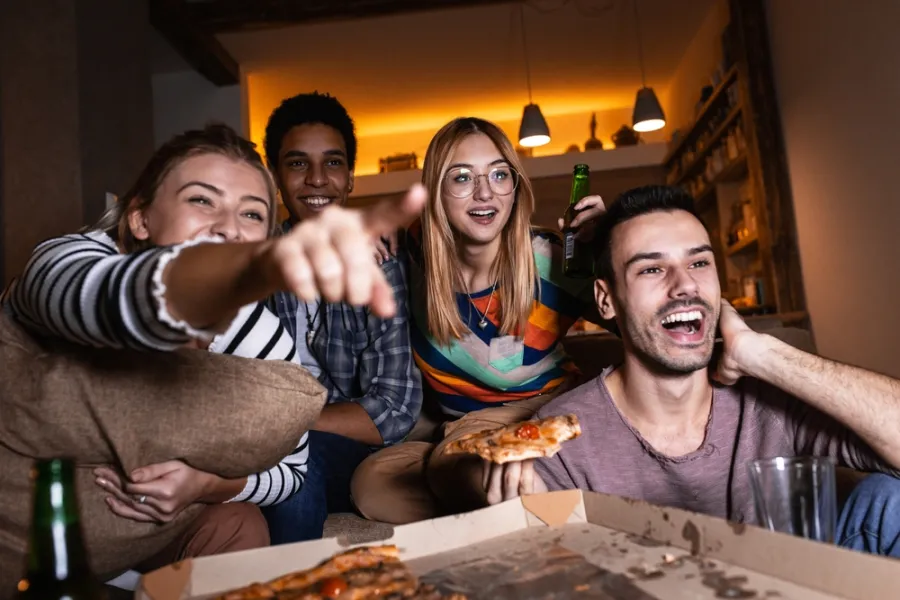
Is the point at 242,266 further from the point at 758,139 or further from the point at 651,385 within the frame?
the point at 758,139

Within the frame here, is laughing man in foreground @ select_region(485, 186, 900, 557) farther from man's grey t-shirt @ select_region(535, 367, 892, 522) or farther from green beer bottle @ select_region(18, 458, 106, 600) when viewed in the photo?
green beer bottle @ select_region(18, 458, 106, 600)

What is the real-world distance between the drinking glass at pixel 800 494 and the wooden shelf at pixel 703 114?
154 inches

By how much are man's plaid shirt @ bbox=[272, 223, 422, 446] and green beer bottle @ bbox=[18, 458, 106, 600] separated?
138cm

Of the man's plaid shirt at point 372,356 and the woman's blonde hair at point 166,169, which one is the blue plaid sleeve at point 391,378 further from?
the woman's blonde hair at point 166,169

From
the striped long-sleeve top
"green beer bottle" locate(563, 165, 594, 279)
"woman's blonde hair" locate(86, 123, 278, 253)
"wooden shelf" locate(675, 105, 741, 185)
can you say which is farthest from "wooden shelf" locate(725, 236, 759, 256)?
the striped long-sleeve top

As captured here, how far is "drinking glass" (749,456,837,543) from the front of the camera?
0.90 meters

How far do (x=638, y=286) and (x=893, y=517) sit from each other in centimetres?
63

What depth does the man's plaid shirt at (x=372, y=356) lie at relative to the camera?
2.11 metres

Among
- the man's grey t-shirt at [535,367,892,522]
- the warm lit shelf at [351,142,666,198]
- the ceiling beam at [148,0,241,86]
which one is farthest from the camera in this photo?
the warm lit shelf at [351,142,666,198]

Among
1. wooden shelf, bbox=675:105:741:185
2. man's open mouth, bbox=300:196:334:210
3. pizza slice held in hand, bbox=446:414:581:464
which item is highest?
wooden shelf, bbox=675:105:741:185

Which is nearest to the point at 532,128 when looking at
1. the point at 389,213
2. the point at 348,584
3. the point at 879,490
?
the point at 879,490

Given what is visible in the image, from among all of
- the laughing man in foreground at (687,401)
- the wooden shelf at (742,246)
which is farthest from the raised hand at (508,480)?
the wooden shelf at (742,246)

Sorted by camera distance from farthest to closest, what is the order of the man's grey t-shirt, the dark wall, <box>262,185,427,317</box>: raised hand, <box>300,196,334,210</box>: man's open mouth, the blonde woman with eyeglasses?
the dark wall, <box>300,196,334,210</box>: man's open mouth, the blonde woman with eyeglasses, the man's grey t-shirt, <box>262,185,427,317</box>: raised hand

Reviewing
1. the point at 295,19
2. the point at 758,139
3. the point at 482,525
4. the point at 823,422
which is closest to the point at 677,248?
the point at 823,422
